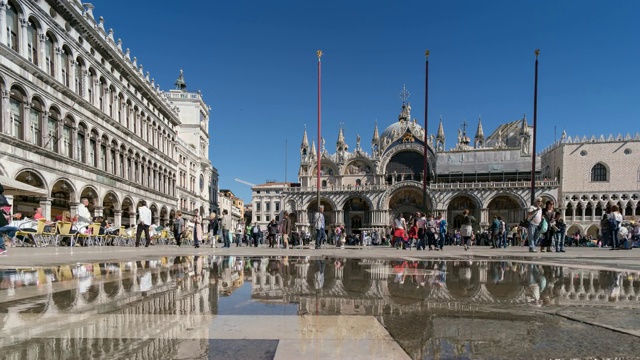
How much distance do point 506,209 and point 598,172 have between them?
12.3 meters

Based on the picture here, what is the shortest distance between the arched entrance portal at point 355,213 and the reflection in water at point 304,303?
47854 millimetres

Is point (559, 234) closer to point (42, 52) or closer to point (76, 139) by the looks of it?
point (42, 52)

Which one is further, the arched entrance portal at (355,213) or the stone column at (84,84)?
the arched entrance portal at (355,213)

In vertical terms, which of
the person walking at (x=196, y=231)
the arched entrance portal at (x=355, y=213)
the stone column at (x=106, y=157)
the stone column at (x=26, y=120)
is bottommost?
the arched entrance portal at (x=355, y=213)

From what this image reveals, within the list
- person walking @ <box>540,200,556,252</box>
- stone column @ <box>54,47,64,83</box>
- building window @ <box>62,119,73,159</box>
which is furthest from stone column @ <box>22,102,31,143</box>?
person walking @ <box>540,200,556,252</box>

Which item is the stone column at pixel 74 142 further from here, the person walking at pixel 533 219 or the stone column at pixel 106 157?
the person walking at pixel 533 219

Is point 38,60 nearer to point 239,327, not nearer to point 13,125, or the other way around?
A: point 13,125

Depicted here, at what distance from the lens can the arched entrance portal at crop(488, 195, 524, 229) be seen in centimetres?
4691

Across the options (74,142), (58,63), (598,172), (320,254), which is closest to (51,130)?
(74,142)

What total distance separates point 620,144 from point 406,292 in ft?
187

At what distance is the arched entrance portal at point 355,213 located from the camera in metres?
52.9

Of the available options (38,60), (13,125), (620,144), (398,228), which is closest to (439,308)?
(398,228)

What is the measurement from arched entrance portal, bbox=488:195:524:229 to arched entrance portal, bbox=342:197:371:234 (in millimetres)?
15618

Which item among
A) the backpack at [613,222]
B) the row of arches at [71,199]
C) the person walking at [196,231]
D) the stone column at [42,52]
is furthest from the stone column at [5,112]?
the backpack at [613,222]
